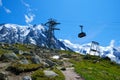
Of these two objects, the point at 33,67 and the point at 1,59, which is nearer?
the point at 33,67

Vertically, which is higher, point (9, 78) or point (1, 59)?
point (1, 59)

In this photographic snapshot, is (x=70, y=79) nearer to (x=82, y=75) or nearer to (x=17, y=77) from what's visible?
(x=82, y=75)

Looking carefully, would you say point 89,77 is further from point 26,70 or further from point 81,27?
point 81,27

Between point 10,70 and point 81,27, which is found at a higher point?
point 81,27

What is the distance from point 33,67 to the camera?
149ft

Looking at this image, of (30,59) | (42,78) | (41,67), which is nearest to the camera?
(42,78)

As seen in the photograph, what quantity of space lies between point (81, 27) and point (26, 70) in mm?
15153

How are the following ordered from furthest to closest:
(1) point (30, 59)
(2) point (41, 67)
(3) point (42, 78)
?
1. (1) point (30, 59)
2. (2) point (41, 67)
3. (3) point (42, 78)

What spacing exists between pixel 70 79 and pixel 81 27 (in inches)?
572

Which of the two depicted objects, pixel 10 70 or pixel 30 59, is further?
pixel 30 59

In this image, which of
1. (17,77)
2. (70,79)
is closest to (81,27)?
(70,79)

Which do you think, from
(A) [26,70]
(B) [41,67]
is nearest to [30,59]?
(B) [41,67]

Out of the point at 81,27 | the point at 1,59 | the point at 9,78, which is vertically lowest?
the point at 9,78

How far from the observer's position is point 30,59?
52.7m
